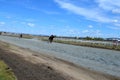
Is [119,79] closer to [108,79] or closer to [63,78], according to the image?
[108,79]

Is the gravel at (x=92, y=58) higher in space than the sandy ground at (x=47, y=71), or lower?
lower

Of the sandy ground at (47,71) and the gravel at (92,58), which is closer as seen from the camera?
the sandy ground at (47,71)

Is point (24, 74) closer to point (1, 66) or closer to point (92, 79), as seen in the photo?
point (1, 66)

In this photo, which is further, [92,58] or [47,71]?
Answer: [92,58]

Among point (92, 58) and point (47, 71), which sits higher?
point (47, 71)

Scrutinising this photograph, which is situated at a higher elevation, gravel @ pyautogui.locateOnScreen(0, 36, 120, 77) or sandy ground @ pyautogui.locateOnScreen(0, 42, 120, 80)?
sandy ground @ pyautogui.locateOnScreen(0, 42, 120, 80)

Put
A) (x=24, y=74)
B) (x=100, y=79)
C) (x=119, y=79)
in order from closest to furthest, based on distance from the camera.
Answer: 1. (x=24, y=74)
2. (x=100, y=79)
3. (x=119, y=79)

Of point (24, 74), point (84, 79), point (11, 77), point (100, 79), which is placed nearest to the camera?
point (11, 77)

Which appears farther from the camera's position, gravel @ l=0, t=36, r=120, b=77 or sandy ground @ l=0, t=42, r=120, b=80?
gravel @ l=0, t=36, r=120, b=77

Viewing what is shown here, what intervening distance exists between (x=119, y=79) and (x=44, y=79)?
7585mm

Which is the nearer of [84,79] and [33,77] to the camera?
[33,77]

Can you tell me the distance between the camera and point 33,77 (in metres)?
17.0

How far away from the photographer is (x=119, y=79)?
72.2 feet

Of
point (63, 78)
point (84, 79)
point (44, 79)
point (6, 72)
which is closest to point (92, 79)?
point (84, 79)
